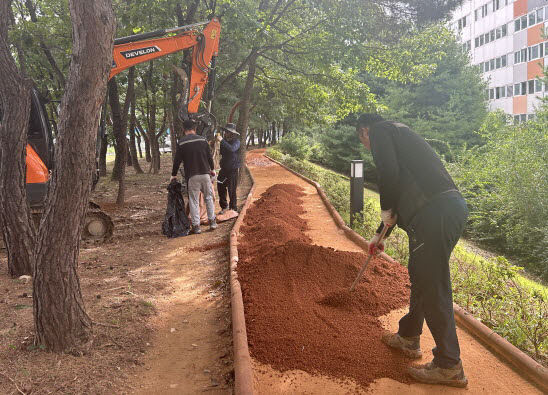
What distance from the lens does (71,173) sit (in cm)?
389

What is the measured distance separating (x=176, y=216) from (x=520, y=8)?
35092 millimetres

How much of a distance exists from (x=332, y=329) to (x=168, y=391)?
1.59 meters

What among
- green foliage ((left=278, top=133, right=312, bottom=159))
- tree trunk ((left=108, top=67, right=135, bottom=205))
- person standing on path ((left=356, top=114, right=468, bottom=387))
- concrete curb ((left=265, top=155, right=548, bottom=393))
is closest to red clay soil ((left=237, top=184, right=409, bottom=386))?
person standing on path ((left=356, top=114, right=468, bottom=387))

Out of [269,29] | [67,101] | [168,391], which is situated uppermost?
[269,29]

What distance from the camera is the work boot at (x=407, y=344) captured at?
12.9 ft

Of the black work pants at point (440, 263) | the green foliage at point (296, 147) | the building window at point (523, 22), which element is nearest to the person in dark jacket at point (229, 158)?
the black work pants at point (440, 263)

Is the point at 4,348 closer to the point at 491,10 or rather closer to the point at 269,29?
the point at 269,29

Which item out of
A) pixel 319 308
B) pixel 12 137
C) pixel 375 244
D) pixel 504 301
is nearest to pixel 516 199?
pixel 504 301

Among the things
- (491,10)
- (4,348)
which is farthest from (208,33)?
(491,10)

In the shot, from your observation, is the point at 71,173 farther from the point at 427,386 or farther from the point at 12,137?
the point at 427,386

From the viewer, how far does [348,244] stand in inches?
325

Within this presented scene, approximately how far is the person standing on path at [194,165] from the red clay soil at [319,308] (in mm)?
2090

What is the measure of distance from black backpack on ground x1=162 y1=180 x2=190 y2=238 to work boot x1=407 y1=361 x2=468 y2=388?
6.27 m

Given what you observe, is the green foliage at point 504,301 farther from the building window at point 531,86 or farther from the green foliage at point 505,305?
the building window at point 531,86
